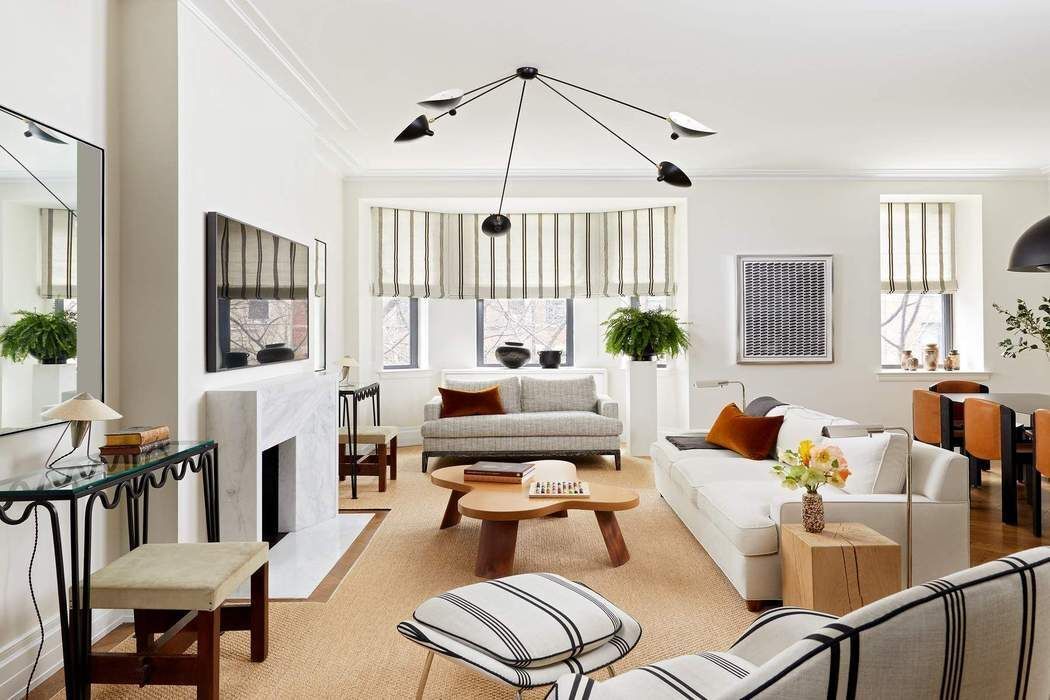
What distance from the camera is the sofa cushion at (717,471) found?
389 centimetres

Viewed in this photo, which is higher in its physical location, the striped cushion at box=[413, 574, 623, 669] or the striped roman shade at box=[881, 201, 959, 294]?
the striped roman shade at box=[881, 201, 959, 294]

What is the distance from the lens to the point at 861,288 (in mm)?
6695

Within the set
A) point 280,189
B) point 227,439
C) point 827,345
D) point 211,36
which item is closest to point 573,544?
point 227,439

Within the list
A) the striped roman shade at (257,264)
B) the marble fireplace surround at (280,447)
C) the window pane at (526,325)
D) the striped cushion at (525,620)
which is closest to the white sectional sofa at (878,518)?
the striped cushion at (525,620)

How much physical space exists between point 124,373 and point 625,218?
562 centimetres

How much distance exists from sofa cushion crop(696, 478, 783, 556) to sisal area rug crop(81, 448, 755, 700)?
0.30m

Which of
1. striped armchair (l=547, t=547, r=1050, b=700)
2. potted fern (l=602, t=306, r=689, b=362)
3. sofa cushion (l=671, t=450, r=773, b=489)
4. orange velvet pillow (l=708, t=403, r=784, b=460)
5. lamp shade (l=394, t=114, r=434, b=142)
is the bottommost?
sofa cushion (l=671, t=450, r=773, b=489)

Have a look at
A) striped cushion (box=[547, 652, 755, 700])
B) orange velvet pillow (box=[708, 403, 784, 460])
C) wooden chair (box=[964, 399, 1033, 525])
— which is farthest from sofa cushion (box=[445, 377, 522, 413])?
striped cushion (box=[547, 652, 755, 700])

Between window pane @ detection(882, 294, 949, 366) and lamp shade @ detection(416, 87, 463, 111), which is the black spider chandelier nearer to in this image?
lamp shade @ detection(416, 87, 463, 111)

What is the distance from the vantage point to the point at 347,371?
20.6ft

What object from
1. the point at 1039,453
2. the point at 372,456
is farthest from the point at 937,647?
the point at 372,456

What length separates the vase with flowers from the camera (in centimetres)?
279

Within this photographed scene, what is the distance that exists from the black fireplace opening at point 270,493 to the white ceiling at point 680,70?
232cm

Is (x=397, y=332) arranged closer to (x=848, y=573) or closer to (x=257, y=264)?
(x=257, y=264)
